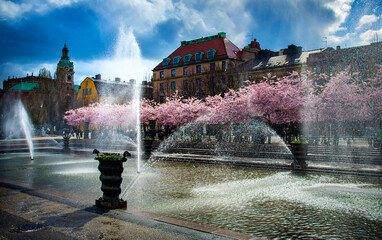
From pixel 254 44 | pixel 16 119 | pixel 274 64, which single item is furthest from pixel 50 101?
pixel 274 64

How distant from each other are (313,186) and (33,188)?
8984 mm

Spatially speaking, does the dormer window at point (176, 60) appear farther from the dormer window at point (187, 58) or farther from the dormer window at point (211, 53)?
the dormer window at point (211, 53)

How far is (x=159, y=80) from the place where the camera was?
8231 cm

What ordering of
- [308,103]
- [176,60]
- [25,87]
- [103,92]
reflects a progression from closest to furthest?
1. [308,103]
2. [176,60]
3. [103,92]
4. [25,87]

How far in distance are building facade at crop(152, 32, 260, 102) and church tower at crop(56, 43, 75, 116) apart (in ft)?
82.5

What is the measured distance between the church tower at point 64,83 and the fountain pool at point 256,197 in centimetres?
7820

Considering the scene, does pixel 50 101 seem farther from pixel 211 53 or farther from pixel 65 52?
pixel 211 53

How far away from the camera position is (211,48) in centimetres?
7450

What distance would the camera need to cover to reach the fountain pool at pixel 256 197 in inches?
278

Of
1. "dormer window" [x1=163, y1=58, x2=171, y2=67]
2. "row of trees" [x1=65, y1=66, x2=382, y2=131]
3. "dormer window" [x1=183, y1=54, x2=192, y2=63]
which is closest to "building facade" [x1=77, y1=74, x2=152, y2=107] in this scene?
"dormer window" [x1=163, y1=58, x2=171, y2=67]

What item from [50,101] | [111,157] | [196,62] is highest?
[196,62]

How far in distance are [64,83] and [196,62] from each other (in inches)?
1812

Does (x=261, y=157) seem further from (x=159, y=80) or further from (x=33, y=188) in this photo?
(x=159, y=80)

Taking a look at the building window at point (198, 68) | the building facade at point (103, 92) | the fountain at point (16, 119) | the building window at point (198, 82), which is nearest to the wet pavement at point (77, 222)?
the building window at point (198, 82)
